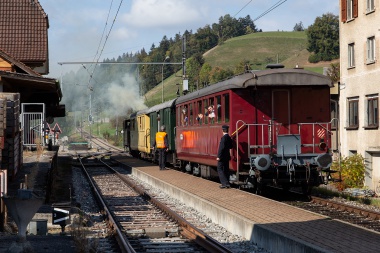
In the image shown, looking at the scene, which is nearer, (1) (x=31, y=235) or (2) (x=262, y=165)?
(1) (x=31, y=235)

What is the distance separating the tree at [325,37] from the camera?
123 meters

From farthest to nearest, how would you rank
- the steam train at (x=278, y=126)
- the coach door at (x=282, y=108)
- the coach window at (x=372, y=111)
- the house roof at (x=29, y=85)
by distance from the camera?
1. the coach window at (x=372, y=111)
2. the house roof at (x=29, y=85)
3. the coach door at (x=282, y=108)
4. the steam train at (x=278, y=126)

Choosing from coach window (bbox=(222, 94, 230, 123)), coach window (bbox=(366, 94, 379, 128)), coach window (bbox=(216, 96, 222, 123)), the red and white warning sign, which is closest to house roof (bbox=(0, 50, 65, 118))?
coach window (bbox=(216, 96, 222, 123))

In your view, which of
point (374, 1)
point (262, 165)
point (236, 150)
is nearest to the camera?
point (262, 165)

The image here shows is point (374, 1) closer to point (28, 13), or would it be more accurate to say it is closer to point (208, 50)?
point (28, 13)

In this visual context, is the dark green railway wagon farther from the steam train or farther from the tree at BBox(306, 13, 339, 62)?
the tree at BBox(306, 13, 339, 62)

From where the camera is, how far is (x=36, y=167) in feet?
75.3

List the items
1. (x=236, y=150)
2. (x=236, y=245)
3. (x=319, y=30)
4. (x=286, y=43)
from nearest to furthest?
(x=236, y=245) → (x=236, y=150) → (x=319, y=30) → (x=286, y=43)

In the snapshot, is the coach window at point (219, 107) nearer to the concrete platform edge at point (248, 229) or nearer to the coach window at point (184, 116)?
the concrete platform edge at point (248, 229)

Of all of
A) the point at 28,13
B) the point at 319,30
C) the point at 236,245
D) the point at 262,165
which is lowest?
the point at 236,245

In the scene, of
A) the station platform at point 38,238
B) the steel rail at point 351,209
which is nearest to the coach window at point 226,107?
the steel rail at point 351,209

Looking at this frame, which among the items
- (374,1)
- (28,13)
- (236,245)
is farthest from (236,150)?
(28,13)

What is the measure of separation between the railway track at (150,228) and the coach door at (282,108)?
11.7 feet

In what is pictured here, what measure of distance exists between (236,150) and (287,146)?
1.31 metres
